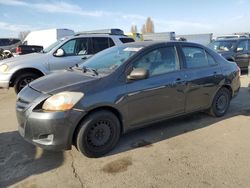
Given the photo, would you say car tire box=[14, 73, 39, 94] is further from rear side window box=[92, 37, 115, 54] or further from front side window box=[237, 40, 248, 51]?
front side window box=[237, 40, 248, 51]

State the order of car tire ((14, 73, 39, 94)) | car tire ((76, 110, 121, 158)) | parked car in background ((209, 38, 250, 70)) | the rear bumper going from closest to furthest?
the rear bumper
car tire ((76, 110, 121, 158))
car tire ((14, 73, 39, 94))
parked car in background ((209, 38, 250, 70))

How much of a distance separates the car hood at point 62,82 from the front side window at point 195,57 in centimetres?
189

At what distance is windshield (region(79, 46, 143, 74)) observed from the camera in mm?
4312

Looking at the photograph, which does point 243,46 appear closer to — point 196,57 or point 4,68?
point 196,57

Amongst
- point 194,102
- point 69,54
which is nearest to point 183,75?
point 194,102

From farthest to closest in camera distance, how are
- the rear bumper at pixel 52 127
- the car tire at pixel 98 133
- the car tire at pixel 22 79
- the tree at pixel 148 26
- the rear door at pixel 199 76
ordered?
the tree at pixel 148 26 → the car tire at pixel 22 79 → the rear door at pixel 199 76 → the car tire at pixel 98 133 → the rear bumper at pixel 52 127

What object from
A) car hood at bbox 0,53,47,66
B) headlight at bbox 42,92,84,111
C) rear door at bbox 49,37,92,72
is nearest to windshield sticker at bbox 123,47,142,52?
headlight at bbox 42,92,84,111

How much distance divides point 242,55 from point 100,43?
21.3 ft

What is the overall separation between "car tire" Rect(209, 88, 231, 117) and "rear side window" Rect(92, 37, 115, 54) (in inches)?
169

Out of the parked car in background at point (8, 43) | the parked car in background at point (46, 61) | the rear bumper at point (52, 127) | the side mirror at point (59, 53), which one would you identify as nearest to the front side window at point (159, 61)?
the rear bumper at point (52, 127)

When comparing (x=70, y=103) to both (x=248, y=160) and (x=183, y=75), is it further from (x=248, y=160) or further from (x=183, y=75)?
(x=248, y=160)

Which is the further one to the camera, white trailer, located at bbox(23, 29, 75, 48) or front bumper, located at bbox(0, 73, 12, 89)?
white trailer, located at bbox(23, 29, 75, 48)

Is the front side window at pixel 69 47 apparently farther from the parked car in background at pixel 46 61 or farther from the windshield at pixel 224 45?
the windshield at pixel 224 45

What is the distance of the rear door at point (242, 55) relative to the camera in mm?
11622
